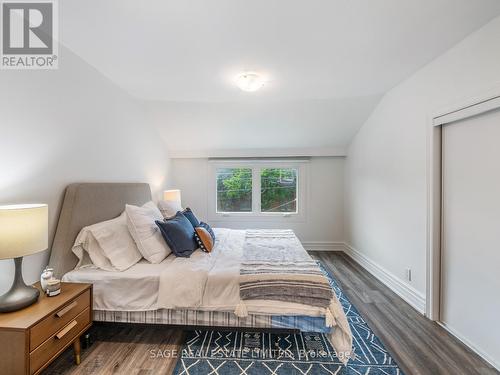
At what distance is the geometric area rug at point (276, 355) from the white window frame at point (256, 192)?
2651mm

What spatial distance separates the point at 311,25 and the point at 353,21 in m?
0.29

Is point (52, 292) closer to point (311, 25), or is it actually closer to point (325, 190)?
point (311, 25)

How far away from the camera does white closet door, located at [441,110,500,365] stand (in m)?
1.77

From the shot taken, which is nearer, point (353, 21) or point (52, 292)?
point (52, 292)

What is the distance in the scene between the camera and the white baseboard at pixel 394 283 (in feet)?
8.09

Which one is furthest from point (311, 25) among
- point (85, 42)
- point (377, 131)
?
point (377, 131)

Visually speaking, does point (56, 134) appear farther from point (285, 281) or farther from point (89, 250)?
point (285, 281)

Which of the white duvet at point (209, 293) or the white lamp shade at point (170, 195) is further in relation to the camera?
the white lamp shade at point (170, 195)

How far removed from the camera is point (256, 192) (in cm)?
473

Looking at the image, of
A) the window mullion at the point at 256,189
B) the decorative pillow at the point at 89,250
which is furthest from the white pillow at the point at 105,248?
the window mullion at the point at 256,189

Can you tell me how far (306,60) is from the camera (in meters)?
2.25

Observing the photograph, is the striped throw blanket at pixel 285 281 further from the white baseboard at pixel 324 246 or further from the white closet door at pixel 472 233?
the white baseboard at pixel 324 246

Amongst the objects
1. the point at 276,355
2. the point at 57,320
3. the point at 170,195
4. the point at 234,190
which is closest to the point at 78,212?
the point at 57,320

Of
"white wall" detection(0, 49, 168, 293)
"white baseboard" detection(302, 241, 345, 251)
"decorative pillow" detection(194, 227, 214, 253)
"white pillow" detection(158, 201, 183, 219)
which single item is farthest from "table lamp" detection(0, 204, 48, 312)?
"white baseboard" detection(302, 241, 345, 251)
